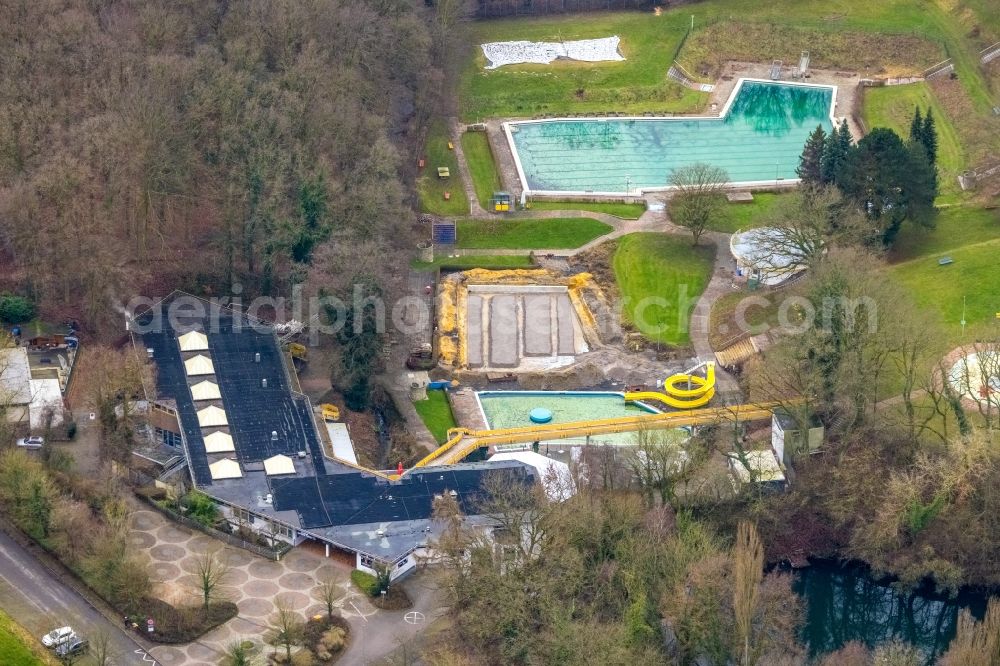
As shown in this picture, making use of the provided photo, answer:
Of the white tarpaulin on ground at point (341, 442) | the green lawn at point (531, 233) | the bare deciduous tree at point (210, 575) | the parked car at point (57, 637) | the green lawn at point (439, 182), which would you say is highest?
the green lawn at point (439, 182)

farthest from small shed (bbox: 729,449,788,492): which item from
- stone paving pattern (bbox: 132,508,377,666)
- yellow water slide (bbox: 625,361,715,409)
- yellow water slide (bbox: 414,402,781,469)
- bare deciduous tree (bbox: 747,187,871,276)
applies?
stone paving pattern (bbox: 132,508,377,666)

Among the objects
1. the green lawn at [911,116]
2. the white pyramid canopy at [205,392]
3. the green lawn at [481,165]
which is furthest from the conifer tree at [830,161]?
the white pyramid canopy at [205,392]

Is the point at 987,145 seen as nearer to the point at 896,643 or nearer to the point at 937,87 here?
the point at 937,87

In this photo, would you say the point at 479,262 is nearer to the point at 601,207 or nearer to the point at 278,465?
the point at 601,207

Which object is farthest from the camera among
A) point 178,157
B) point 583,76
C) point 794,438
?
point 583,76

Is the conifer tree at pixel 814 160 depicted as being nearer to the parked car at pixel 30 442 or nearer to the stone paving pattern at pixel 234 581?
the stone paving pattern at pixel 234 581

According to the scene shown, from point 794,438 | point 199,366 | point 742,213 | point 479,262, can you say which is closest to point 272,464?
point 199,366
